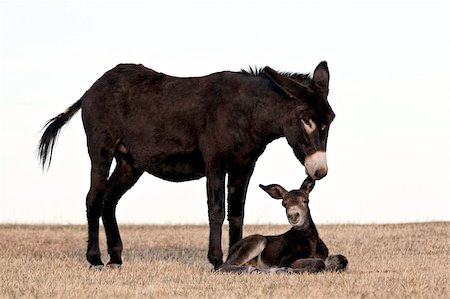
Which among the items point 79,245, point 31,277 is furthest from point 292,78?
point 79,245

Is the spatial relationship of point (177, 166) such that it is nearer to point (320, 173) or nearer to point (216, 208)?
point (216, 208)

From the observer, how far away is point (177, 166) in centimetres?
1362

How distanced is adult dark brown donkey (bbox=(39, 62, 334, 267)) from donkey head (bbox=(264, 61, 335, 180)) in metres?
0.01

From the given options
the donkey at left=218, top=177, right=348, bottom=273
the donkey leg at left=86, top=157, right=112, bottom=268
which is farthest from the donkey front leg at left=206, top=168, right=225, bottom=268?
the donkey leg at left=86, top=157, right=112, bottom=268

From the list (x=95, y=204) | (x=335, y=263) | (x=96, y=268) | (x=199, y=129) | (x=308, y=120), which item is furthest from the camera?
(x=95, y=204)

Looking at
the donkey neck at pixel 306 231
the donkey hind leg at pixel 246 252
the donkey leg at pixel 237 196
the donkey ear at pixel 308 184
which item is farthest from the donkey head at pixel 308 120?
the donkey hind leg at pixel 246 252

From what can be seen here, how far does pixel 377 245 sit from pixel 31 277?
26.6 ft

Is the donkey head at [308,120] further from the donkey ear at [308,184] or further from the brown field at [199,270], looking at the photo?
the brown field at [199,270]

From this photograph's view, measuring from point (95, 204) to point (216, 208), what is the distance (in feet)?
8.11

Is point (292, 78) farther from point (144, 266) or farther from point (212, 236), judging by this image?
point (144, 266)

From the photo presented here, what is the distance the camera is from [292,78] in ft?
43.3

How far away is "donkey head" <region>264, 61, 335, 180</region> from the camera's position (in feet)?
40.6

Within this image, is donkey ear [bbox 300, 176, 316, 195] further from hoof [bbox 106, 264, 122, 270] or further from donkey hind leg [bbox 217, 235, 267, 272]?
hoof [bbox 106, 264, 122, 270]

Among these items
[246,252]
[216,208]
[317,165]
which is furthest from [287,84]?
[246,252]
